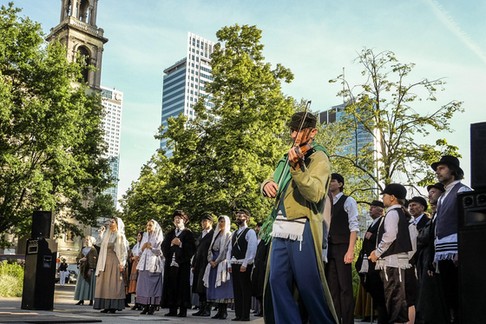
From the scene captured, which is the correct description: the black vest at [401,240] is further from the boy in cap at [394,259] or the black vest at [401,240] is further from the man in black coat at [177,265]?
→ the man in black coat at [177,265]

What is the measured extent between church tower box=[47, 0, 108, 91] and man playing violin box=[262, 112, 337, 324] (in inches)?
2523

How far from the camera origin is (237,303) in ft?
41.9

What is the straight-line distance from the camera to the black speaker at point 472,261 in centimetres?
368

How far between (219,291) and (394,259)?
5.72 meters

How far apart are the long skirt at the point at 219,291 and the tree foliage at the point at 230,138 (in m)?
16.7

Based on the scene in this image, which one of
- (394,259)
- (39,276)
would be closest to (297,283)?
(394,259)

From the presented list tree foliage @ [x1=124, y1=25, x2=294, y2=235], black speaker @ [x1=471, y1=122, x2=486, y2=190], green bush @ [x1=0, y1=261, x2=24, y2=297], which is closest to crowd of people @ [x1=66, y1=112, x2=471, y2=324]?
black speaker @ [x1=471, y1=122, x2=486, y2=190]

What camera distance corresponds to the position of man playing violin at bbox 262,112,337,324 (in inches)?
190

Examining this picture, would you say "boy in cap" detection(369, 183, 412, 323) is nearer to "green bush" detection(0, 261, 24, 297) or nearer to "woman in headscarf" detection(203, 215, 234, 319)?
"woman in headscarf" detection(203, 215, 234, 319)

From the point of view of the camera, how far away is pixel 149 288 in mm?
14109

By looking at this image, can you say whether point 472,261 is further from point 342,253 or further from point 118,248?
point 118,248

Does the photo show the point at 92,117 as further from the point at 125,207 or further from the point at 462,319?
the point at 462,319

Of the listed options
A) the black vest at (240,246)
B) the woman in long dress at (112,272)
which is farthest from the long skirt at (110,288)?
the black vest at (240,246)

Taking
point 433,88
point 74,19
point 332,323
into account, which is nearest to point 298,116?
point 332,323
